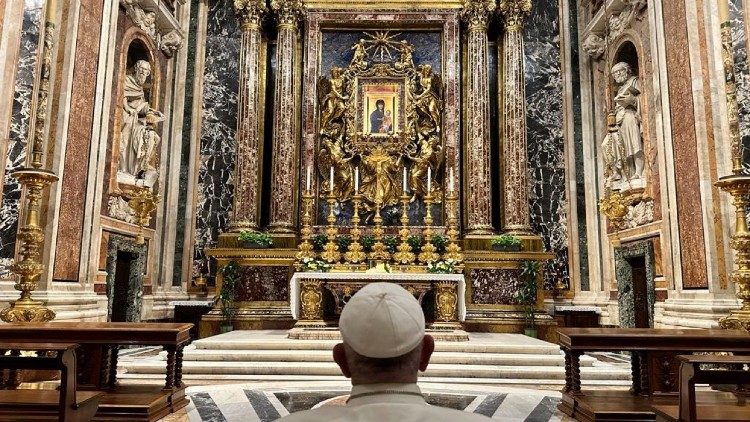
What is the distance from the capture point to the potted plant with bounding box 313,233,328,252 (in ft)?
37.0

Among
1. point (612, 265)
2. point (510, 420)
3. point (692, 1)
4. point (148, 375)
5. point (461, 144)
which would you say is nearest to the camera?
point (510, 420)

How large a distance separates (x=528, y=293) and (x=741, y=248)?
14.9 feet

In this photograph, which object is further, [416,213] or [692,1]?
[416,213]

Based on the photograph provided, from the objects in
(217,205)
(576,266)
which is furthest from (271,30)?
(576,266)

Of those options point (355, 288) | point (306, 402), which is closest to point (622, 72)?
point (355, 288)

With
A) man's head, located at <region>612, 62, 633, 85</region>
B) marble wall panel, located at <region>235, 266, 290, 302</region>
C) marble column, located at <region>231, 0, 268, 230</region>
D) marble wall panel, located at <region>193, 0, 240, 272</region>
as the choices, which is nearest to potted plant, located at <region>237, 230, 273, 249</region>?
marble wall panel, located at <region>235, 266, 290, 302</region>

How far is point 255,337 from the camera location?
9180mm

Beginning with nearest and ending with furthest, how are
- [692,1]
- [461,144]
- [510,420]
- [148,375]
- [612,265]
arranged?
[510,420] < [148,375] < [692,1] < [612,265] < [461,144]

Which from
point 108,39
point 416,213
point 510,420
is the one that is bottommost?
point 510,420

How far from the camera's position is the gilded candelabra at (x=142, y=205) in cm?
1069

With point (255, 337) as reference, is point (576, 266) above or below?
above

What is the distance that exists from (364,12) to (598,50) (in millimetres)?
4843

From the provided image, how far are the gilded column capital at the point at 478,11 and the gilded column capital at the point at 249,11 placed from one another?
4.23 m

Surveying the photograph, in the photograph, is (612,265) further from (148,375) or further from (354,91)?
(148,375)
